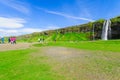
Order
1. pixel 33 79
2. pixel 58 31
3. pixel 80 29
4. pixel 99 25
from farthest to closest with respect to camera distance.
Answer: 1. pixel 58 31
2. pixel 80 29
3. pixel 99 25
4. pixel 33 79

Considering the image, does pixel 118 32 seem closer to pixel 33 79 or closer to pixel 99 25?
pixel 99 25

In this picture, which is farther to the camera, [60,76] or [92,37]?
[92,37]

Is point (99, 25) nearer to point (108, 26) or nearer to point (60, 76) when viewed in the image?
point (108, 26)

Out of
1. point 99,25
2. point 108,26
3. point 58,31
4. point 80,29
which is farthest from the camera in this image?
point 58,31

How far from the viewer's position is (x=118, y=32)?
128 m

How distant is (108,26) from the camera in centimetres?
12788

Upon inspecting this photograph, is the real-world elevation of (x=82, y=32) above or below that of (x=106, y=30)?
below

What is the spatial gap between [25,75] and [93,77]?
483 cm

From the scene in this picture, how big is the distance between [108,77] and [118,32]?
122108 millimetres

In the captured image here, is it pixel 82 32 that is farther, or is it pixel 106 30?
pixel 82 32

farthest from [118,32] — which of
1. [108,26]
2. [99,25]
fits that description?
[99,25]

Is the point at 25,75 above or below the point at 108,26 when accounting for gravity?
below

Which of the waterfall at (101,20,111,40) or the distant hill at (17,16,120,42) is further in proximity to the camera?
the distant hill at (17,16,120,42)

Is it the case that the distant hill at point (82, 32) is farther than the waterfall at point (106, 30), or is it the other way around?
the distant hill at point (82, 32)
